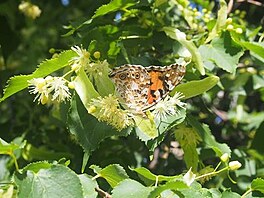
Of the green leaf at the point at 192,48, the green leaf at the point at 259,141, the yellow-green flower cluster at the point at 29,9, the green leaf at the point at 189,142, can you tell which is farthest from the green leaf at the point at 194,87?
the yellow-green flower cluster at the point at 29,9

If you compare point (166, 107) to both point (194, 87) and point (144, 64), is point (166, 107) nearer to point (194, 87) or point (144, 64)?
point (194, 87)

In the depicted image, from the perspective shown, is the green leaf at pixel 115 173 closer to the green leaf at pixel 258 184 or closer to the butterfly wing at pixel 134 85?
the butterfly wing at pixel 134 85

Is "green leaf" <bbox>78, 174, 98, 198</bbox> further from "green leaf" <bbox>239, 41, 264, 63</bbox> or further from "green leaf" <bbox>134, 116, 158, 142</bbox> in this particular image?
"green leaf" <bbox>239, 41, 264, 63</bbox>

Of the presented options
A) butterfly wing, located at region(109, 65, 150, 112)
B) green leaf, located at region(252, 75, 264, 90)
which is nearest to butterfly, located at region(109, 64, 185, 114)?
butterfly wing, located at region(109, 65, 150, 112)

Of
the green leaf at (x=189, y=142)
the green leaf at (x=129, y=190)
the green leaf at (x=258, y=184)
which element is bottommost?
the green leaf at (x=189, y=142)

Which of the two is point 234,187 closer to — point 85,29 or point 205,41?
point 205,41

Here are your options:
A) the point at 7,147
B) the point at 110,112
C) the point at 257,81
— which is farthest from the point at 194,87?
the point at 257,81

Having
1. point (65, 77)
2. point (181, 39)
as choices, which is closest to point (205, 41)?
point (181, 39)
